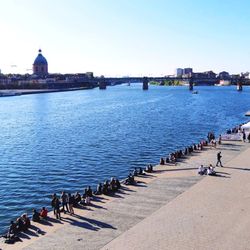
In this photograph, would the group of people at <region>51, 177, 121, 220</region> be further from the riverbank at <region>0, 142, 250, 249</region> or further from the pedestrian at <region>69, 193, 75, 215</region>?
the riverbank at <region>0, 142, 250, 249</region>

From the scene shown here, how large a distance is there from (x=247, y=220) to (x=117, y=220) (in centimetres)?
656

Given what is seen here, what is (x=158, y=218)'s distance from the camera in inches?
940

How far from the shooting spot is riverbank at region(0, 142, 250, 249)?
20781 mm

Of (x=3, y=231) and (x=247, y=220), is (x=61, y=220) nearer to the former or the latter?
(x=3, y=231)

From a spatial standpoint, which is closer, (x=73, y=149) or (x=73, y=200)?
(x=73, y=200)

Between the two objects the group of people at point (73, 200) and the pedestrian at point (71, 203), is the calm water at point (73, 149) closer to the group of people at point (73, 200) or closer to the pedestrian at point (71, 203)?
the group of people at point (73, 200)

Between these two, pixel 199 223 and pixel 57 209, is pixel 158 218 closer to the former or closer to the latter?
pixel 199 223

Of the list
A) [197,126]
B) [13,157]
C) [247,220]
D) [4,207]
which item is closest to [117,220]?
[247,220]

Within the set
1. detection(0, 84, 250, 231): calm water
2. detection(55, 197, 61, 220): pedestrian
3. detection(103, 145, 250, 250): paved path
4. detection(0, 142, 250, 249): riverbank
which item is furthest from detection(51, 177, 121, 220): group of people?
detection(103, 145, 250, 250): paved path

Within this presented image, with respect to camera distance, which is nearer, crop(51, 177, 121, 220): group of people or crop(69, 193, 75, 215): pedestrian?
crop(51, 177, 121, 220): group of people

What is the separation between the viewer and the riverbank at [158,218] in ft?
68.2

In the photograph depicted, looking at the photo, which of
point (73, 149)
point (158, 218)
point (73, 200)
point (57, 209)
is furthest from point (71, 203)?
point (73, 149)

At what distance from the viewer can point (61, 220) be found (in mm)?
24219

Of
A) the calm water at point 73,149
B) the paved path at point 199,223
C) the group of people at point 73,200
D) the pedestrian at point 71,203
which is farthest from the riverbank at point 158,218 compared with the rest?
the calm water at point 73,149
